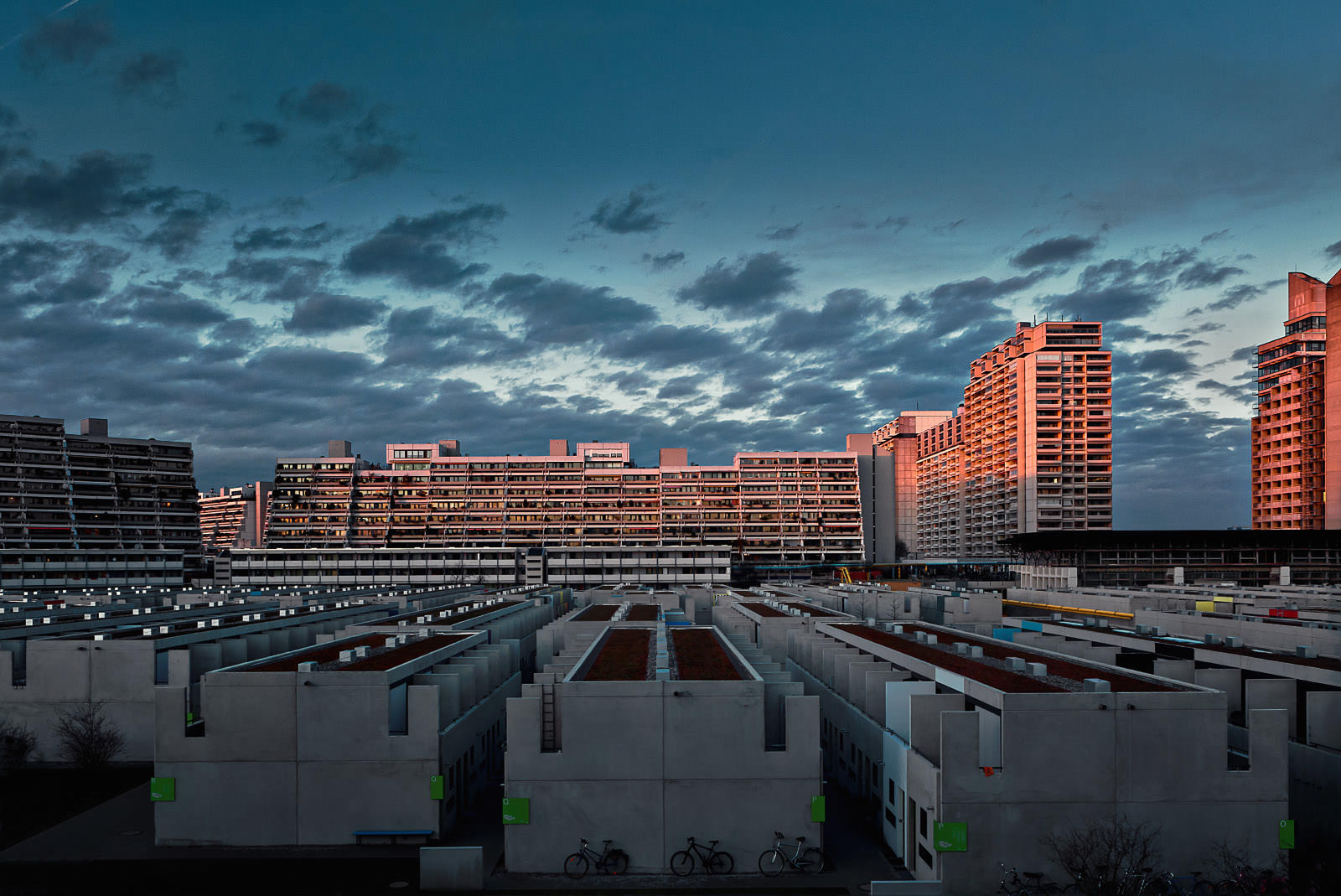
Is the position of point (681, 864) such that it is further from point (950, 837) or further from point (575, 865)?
point (950, 837)


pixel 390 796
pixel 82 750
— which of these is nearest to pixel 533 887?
pixel 390 796

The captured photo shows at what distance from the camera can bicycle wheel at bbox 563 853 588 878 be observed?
32812 mm

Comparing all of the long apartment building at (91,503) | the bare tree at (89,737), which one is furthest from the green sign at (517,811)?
the long apartment building at (91,503)

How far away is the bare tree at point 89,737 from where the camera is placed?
159ft

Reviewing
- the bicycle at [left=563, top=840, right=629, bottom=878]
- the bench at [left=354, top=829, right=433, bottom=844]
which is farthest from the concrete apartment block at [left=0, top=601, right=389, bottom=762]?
the bicycle at [left=563, top=840, right=629, bottom=878]

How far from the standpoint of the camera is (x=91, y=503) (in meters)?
182

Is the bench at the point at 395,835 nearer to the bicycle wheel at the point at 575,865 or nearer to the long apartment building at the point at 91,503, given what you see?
the bicycle wheel at the point at 575,865

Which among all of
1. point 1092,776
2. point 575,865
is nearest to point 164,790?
point 575,865

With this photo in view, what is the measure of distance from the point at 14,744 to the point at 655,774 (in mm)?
37913

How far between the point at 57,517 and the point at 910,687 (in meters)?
191

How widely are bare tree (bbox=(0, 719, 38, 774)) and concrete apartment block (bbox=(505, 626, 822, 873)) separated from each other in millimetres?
32742

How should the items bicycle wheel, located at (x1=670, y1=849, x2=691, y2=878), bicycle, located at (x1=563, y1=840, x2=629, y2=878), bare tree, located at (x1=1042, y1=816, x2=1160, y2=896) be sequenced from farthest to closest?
bicycle wheel, located at (x1=670, y1=849, x2=691, y2=878) → bicycle, located at (x1=563, y1=840, x2=629, y2=878) → bare tree, located at (x1=1042, y1=816, x2=1160, y2=896)

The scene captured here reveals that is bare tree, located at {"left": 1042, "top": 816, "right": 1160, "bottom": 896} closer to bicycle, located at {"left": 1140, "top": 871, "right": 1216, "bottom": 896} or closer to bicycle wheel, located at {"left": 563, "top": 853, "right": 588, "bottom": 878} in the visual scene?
bicycle, located at {"left": 1140, "top": 871, "right": 1216, "bottom": 896}

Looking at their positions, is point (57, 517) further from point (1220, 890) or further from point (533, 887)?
point (1220, 890)
